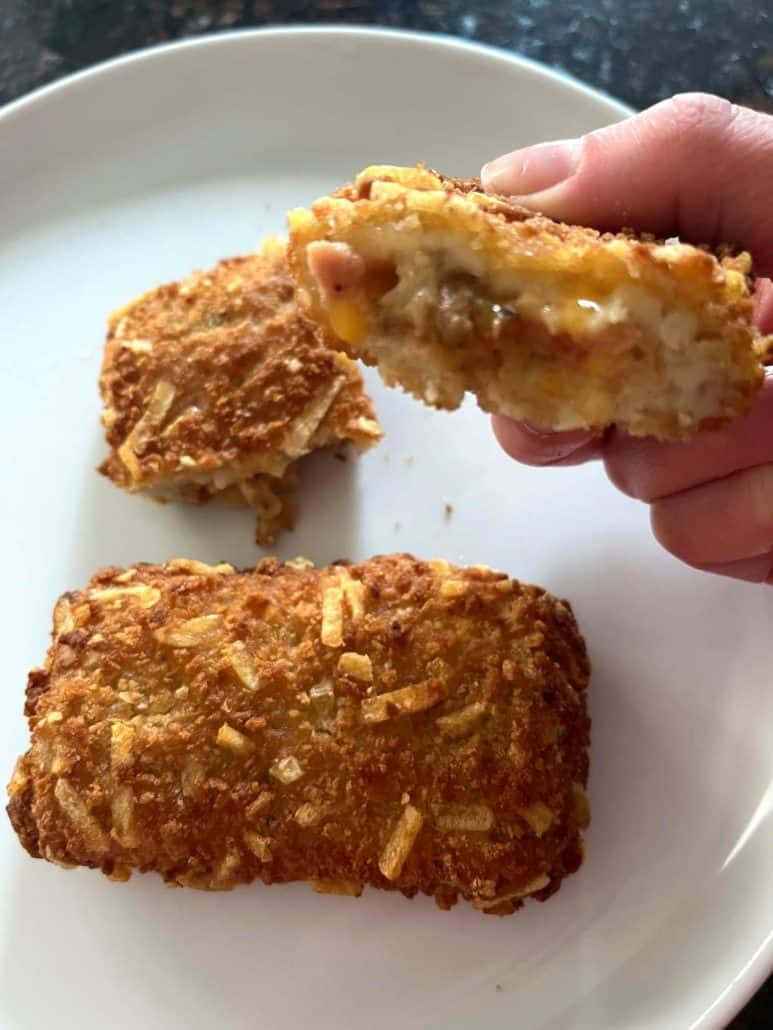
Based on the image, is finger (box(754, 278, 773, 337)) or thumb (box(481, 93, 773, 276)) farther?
finger (box(754, 278, 773, 337))

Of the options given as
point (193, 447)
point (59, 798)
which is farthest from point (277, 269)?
point (59, 798)

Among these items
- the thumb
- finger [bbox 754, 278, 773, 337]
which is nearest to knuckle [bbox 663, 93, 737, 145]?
the thumb

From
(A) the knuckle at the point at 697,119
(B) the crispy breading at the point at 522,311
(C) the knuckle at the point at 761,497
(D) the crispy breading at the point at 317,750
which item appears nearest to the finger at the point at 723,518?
(C) the knuckle at the point at 761,497

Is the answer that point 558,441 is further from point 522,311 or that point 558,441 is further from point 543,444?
point 522,311

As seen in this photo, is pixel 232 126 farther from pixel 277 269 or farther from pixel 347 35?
pixel 277 269

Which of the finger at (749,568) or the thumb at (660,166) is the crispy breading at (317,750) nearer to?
the finger at (749,568)

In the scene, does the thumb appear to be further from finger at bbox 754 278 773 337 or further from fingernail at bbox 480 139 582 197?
finger at bbox 754 278 773 337
